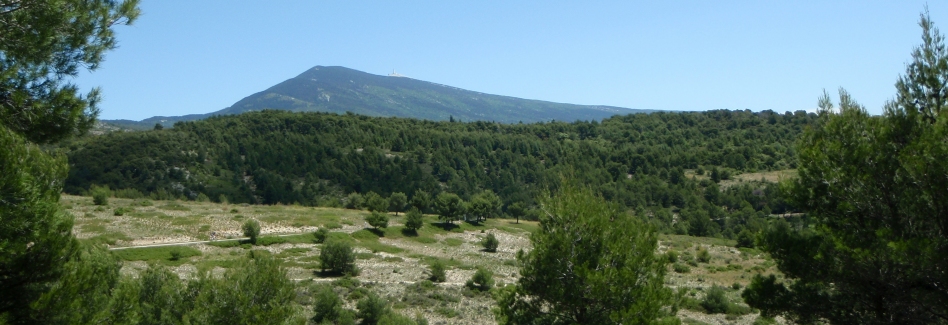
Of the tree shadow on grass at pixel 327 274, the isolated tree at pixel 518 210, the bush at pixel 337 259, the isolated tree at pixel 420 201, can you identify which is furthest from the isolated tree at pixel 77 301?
the isolated tree at pixel 518 210

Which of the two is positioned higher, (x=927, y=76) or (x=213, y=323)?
(x=927, y=76)

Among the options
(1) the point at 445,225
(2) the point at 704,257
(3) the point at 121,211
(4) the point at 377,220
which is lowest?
(2) the point at 704,257

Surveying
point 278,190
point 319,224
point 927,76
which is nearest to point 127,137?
point 278,190

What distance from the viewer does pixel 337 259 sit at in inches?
1341

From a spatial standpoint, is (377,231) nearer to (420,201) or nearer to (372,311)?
(420,201)

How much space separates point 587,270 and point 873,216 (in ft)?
13.7

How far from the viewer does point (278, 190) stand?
8469 cm

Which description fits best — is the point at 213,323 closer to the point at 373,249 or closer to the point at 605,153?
the point at 373,249

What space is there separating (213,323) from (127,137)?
89.4m

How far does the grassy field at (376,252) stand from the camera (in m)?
29.0

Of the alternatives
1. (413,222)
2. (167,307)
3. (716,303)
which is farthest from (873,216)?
(413,222)

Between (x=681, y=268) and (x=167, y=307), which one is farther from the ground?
(x=167, y=307)

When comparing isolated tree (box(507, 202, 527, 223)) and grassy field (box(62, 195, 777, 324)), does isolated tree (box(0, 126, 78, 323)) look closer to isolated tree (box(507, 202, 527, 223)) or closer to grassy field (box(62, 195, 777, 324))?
grassy field (box(62, 195, 777, 324))

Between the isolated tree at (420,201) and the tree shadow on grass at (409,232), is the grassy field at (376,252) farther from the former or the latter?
the isolated tree at (420,201)
